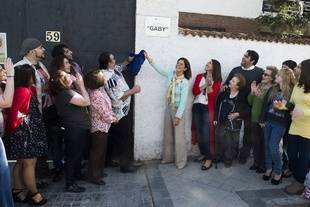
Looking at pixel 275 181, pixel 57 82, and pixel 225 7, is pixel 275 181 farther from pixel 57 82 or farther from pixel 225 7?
pixel 225 7

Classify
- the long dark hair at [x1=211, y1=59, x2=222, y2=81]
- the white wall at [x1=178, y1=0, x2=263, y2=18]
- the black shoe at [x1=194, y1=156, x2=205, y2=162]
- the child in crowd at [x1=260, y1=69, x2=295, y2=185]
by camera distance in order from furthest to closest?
the white wall at [x1=178, y1=0, x2=263, y2=18] < the black shoe at [x1=194, y1=156, x2=205, y2=162] < the long dark hair at [x1=211, y1=59, x2=222, y2=81] < the child in crowd at [x1=260, y1=69, x2=295, y2=185]

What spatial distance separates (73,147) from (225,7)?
8980 mm

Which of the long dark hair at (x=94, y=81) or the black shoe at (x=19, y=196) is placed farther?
the long dark hair at (x=94, y=81)

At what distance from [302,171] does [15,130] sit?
12.3ft

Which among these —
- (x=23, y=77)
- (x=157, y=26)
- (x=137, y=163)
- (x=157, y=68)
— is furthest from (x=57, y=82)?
(x=137, y=163)

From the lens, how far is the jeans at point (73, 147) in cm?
466

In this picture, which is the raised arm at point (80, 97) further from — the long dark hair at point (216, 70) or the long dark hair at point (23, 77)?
the long dark hair at point (216, 70)

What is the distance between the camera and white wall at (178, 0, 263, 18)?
464 inches

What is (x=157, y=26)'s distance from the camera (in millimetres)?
5734

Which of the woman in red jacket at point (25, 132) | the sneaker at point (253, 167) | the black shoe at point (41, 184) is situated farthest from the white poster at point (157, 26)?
the black shoe at point (41, 184)

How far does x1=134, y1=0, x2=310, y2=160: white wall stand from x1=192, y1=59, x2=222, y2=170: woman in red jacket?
0.26 meters

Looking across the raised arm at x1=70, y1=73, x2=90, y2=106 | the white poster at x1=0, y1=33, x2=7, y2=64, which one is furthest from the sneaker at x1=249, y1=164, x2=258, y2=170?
the white poster at x1=0, y1=33, x2=7, y2=64

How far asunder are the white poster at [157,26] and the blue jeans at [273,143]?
2138mm

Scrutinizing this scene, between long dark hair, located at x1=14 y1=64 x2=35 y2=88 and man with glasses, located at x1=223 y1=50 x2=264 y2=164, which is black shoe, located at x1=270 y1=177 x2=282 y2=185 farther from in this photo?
long dark hair, located at x1=14 y1=64 x2=35 y2=88
